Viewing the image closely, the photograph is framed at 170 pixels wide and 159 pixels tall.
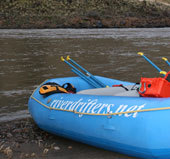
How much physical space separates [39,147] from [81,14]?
4257 centimetres

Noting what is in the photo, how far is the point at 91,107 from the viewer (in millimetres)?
4145

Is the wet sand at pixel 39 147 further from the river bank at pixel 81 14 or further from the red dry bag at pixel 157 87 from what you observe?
the river bank at pixel 81 14

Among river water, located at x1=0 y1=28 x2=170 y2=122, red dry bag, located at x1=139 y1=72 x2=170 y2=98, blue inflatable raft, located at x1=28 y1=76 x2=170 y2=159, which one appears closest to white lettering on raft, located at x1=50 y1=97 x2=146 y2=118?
blue inflatable raft, located at x1=28 y1=76 x2=170 y2=159

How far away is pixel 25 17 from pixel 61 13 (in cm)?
585

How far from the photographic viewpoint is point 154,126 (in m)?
3.53

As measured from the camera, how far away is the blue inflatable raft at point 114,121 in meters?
3.55

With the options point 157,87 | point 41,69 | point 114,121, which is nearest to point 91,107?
point 114,121

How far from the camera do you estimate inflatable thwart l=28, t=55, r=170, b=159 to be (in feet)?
11.7

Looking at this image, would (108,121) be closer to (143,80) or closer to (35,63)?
(143,80)

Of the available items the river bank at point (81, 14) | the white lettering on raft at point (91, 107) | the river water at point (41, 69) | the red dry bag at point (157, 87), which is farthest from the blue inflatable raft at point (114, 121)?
the river bank at point (81, 14)

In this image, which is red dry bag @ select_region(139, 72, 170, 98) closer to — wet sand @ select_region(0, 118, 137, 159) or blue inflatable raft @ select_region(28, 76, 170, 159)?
blue inflatable raft @ select_region(28, 76, 170, 159)

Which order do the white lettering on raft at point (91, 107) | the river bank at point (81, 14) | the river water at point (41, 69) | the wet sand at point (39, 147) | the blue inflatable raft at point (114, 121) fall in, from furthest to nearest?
1. the river bank at point (81, 14)
2. the river water at point (41, 69)
3. the wet sand at point (39, 147)
4. the white lettering on raft at point (91, 107)
5. the blue inflatable raft at point (114, 121)

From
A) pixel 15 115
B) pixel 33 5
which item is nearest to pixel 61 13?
pixel 33 5

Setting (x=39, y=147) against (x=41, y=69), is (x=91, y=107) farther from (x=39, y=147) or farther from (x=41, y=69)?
(x=41, y=69)
